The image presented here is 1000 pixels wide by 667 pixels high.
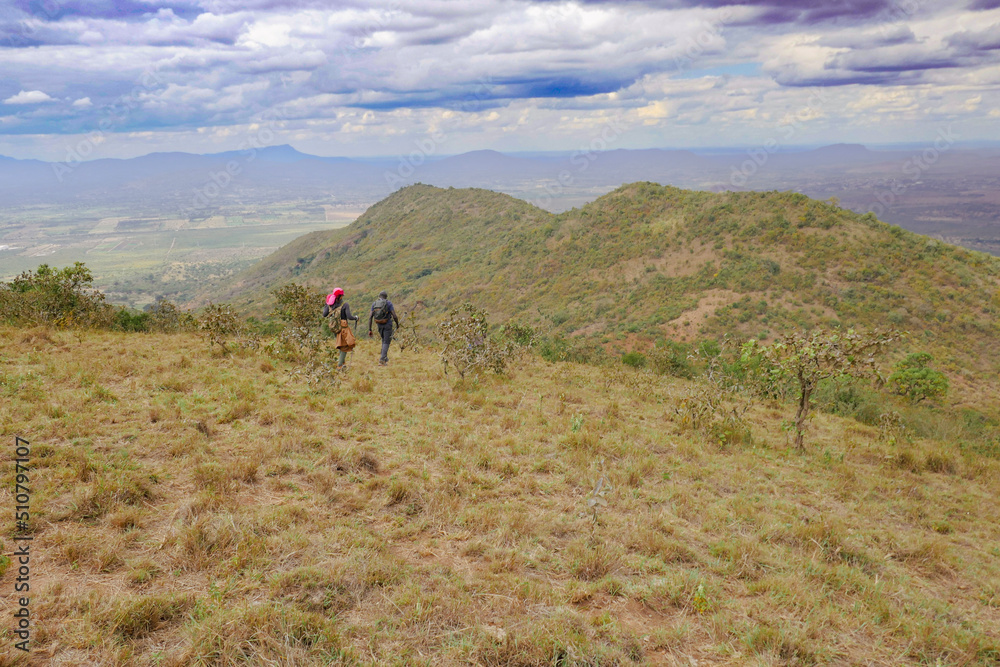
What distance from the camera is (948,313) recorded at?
33.3 m

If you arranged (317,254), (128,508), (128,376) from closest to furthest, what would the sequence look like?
(128,508)
(128,376)
(317,254)

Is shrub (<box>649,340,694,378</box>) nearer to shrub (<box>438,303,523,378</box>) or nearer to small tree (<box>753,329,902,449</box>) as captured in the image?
shrub (<box>438,303,523,378</box>)

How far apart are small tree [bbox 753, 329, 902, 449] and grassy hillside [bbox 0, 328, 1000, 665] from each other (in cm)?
138

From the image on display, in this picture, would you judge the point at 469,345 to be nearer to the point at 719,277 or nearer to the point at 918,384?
the point at 918,384

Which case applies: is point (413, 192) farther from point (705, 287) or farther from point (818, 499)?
point (818, 499)

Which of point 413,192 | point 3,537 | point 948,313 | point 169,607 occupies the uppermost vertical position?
point 413,192

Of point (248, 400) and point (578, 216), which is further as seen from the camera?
point (578, 216)

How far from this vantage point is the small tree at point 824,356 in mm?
7789

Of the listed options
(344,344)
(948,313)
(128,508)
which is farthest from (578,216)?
(128,508)

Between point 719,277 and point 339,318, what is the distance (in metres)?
40.2

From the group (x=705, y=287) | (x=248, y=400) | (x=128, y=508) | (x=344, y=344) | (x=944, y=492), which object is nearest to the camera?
(x=128, y=508)

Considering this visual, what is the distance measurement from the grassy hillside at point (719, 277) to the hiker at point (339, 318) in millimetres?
20043

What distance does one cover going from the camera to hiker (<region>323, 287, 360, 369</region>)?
1030 centimetres

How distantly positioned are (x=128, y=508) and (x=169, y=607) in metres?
1.70
